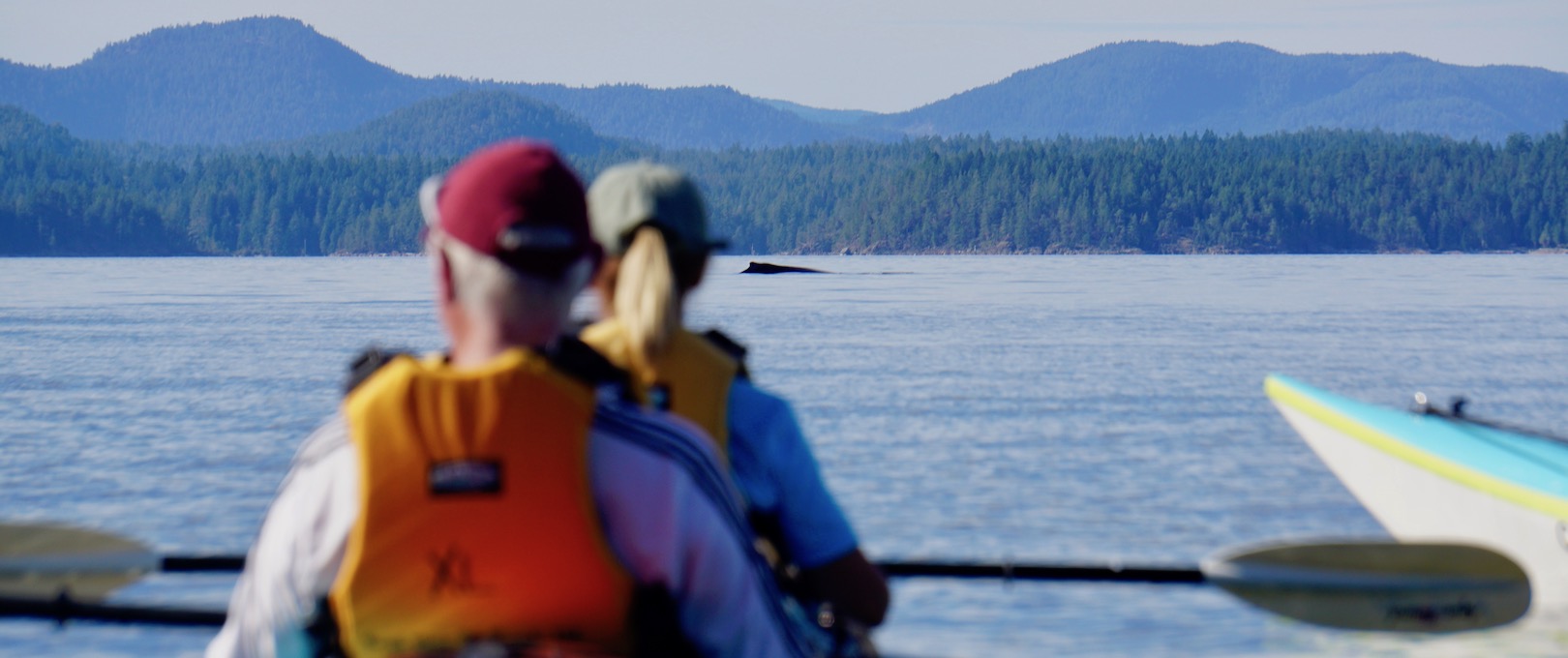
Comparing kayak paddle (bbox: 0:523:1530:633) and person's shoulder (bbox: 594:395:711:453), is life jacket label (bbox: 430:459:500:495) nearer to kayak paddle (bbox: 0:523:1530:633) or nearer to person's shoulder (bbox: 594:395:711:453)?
person's shoulder (bbox: 594:395:711:453)

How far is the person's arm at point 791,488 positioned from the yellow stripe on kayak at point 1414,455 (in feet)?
26.6

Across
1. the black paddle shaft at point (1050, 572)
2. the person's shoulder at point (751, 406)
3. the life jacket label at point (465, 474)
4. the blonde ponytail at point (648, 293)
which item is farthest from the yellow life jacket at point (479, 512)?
the black paddle shaft at point (1050, 572)

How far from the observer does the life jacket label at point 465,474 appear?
2754 mm

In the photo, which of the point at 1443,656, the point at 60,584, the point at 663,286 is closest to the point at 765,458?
the point at 663,286

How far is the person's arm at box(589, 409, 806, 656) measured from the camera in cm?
279

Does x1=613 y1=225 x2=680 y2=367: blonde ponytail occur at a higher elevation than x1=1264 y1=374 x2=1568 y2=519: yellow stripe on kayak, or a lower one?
higher

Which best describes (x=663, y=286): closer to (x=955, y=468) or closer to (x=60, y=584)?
(x=60, y=584)

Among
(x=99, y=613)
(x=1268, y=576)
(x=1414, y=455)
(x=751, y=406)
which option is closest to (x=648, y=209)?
A: (x=751, y=406)

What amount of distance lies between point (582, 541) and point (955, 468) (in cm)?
1764

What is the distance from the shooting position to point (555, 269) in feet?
9.23

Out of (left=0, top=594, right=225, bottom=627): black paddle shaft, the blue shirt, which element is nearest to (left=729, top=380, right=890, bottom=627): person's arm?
the blue shirt

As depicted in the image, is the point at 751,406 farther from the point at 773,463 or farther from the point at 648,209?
the point at 648,209

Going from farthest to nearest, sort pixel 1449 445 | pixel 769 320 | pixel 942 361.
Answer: pixel 769 320
pixel 942 361
pixel 1449 445

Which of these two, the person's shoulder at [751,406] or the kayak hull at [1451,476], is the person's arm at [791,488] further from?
the kayak hull at [1451,476]
